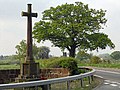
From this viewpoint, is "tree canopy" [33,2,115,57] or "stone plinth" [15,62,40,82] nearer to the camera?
"stone plinth" [15,62,40,82]

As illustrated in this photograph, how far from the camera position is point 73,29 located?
55625mm

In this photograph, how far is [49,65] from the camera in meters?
29.2

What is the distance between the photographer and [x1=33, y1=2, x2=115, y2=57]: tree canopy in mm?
55812

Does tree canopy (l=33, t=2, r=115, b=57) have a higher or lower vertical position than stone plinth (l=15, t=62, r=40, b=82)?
higher

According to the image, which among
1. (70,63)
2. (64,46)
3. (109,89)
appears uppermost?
(64,46)

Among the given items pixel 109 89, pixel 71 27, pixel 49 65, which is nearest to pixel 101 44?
pixel 71 27

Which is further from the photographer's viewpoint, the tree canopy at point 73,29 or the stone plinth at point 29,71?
the tree canopy at point 73,29

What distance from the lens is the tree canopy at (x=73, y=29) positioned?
183 feet

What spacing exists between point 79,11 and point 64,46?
6.28 m

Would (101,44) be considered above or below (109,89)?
above

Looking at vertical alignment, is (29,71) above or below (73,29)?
below

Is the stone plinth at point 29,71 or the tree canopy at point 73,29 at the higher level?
the tree canopy at point 73,29

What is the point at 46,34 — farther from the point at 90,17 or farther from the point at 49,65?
the point at 49,65

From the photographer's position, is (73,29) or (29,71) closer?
(29,71)
